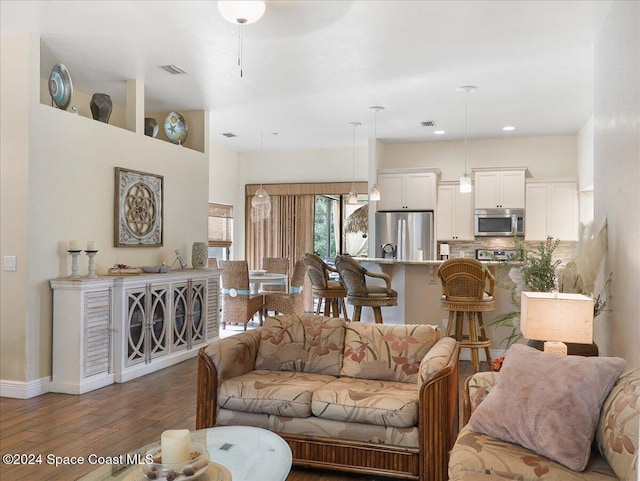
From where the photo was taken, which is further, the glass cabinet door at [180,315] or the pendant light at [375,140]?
the pendant light at [375,140]

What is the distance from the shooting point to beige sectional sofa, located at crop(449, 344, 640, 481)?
194cm

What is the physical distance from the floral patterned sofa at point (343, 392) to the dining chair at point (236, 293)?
3966 mm

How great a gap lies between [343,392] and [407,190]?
5.93 metres

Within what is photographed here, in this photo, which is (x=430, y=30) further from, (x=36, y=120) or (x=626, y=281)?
(x=36, y=120)

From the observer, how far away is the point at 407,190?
8.52 meters

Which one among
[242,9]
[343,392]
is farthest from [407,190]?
[343,392]

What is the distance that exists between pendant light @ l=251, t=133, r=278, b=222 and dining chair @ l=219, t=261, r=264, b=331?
3.24 feet

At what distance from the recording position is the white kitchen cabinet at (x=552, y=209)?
26.1ft

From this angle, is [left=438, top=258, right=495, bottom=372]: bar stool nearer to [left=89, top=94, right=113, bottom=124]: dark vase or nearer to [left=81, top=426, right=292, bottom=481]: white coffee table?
[left=81, top=426, right=292, bottom=481]: white coffee table

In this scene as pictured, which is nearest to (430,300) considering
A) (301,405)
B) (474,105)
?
(474,105)

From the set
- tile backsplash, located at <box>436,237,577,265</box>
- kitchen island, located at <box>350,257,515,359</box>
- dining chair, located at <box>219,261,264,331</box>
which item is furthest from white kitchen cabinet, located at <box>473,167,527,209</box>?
dining chair, located at <box>219,261,264,331</box>

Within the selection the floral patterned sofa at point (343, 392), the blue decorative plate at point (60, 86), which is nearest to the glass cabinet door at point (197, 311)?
the blue decorative plate at point (60, 86)

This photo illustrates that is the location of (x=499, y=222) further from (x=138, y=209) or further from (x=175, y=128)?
(x=138, y=209)

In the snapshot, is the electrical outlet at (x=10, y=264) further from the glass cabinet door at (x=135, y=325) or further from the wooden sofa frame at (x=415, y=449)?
the wooden sofa frame at (x=415, y=449)
